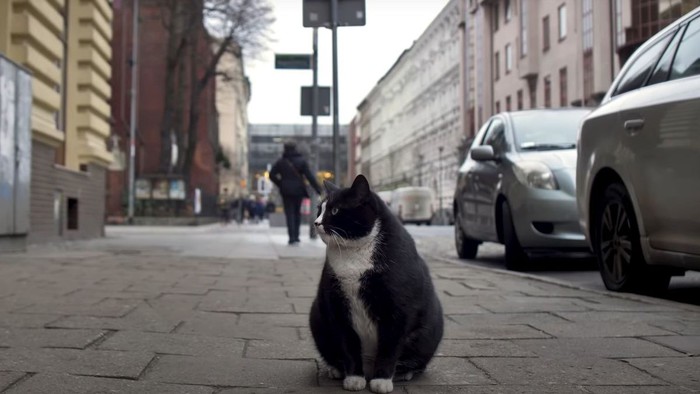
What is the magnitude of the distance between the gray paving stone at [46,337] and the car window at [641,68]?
4.25m

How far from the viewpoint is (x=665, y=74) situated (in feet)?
17.7

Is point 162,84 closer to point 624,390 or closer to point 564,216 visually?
point 564,216

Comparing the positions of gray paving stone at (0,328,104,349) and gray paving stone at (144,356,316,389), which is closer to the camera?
gray paving stone at (144,356,316,389)

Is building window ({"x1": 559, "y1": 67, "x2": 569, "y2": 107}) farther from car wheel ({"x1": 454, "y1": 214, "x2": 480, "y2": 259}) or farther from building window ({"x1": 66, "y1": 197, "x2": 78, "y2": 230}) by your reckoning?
car wheel ({"x1": 454, "y1": 214, "x2": 480, "y2": 259})

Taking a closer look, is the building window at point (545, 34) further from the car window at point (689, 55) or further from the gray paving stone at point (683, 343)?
the gray paving stone at point (683, 343)

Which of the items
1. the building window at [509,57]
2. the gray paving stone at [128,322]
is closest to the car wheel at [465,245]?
the gray paving stone at [128,322]

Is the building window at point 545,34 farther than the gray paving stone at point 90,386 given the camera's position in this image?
Yes

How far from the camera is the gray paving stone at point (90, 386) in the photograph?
2891 millimetres

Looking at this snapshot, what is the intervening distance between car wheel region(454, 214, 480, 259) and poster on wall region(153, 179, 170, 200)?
24006 millimetres

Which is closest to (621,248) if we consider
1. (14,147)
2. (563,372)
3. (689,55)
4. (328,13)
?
(689,55)

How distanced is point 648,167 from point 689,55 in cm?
81

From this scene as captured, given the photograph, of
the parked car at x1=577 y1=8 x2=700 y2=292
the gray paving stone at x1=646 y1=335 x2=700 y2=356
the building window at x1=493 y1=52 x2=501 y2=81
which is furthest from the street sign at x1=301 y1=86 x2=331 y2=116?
the building window at x1=493 y1=52 x2=501 y2=81

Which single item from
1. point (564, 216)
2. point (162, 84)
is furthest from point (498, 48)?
point (564, 216)

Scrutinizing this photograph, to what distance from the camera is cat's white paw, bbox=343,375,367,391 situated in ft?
9.46
